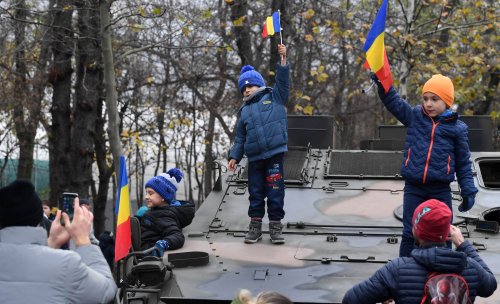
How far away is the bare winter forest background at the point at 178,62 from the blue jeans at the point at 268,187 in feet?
13.7

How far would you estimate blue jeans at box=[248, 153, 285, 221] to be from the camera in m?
→ 6.57

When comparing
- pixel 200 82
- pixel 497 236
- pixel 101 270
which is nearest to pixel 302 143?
pixel 497 236

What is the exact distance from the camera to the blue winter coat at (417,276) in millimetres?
4062

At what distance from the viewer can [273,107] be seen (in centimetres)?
661

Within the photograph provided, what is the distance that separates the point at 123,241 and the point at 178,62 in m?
13.6

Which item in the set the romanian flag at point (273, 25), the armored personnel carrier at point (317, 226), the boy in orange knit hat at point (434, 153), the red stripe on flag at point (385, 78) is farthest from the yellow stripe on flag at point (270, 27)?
the boy in orange knit hat at point (434, 153)

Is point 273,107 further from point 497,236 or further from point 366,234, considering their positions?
point 497,236

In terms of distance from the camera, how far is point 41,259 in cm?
369

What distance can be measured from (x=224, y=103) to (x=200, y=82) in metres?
0.92

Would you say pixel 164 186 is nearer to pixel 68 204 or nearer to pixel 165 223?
pixel 165 223

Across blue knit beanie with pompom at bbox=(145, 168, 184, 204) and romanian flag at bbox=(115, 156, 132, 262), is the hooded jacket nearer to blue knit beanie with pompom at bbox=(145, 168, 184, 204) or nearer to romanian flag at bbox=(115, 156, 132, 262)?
romanian flag at bbox=(115, 156, 132, 262)

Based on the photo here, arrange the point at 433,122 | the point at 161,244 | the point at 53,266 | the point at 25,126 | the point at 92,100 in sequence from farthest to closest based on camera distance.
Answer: the point at 25,126
the point at 92,100
the point at 161,244
the point at 433,122
the point at 53,266

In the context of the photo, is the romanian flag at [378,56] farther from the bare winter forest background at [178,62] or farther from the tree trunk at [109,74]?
the tree trunk at [109,74]

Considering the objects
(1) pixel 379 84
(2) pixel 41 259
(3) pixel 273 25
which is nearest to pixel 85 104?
(3) pixel 273 25
